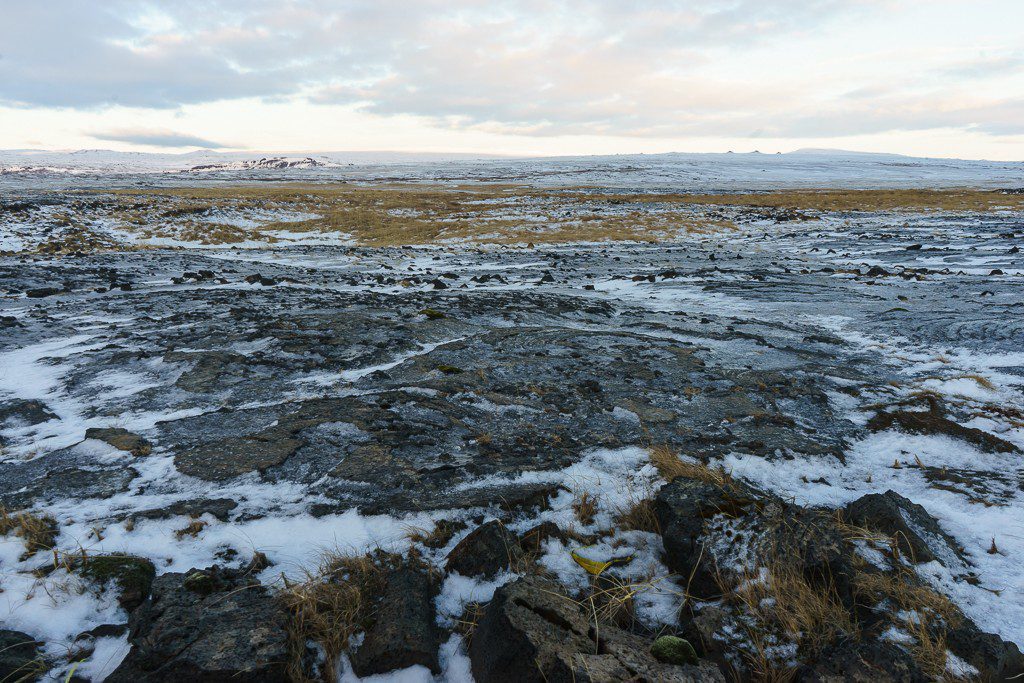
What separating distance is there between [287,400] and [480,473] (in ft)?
10.1

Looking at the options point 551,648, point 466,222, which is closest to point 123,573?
point 551,648

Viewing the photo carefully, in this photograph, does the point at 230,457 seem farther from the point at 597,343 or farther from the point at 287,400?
the point at 597,343

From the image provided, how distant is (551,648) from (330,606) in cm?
132

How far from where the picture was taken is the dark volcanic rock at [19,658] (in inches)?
97.0

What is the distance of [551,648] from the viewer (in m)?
2.36

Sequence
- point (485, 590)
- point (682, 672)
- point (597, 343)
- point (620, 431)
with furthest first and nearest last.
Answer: point (597, 343), point (620, 431), point (485, 590), point (682, 672)

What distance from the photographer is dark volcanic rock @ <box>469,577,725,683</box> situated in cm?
228

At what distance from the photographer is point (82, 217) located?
31672mm

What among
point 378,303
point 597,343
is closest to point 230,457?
point 597,343

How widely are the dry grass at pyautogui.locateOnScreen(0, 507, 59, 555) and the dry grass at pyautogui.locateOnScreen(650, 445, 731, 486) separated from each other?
4455 mm

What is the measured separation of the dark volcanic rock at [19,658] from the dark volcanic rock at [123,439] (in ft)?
7.83

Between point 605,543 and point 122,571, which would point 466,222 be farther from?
point 122,571

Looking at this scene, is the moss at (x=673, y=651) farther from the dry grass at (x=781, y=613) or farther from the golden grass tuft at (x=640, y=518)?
the golden grass tuft at (x=640, y=518)

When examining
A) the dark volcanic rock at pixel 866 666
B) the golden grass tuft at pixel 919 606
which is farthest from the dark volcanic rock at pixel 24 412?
the golden grass tuft at pixel 919 606
